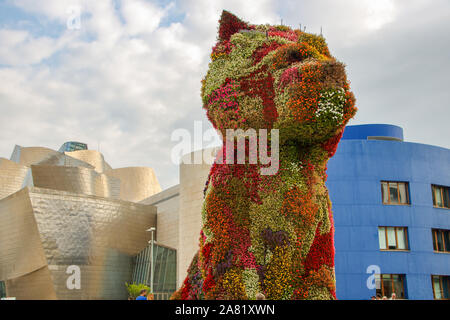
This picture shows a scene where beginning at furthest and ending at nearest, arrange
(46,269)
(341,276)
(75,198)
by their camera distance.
Answer: (75,198) < (46,269) < (341,276)

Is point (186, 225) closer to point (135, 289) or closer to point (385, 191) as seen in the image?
point (135, 289)

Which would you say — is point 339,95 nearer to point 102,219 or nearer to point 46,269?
point 46,269

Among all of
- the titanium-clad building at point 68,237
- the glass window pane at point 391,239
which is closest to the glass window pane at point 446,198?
the glass window pane at point 391,239

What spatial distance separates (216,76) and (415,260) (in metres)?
20.9

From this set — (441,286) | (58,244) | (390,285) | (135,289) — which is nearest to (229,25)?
(390,285)

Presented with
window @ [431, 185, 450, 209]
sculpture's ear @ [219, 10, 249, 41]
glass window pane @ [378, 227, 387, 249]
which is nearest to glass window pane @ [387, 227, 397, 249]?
glass window pane @ [378, 227, 387, 249]

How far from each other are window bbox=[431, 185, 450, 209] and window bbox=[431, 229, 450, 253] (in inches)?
62.9

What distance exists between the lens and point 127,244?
125 feet

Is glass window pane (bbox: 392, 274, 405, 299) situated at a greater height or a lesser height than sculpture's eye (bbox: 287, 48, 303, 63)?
lesser

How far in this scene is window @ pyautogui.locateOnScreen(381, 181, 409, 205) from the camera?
83.9ft

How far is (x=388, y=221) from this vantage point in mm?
25094

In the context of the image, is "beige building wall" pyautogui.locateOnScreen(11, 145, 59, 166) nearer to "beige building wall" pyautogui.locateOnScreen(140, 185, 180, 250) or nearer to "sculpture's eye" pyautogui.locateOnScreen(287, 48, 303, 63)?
"beige building wall" pyautogui.locateOnScreen(140, 185, 180, 250)
